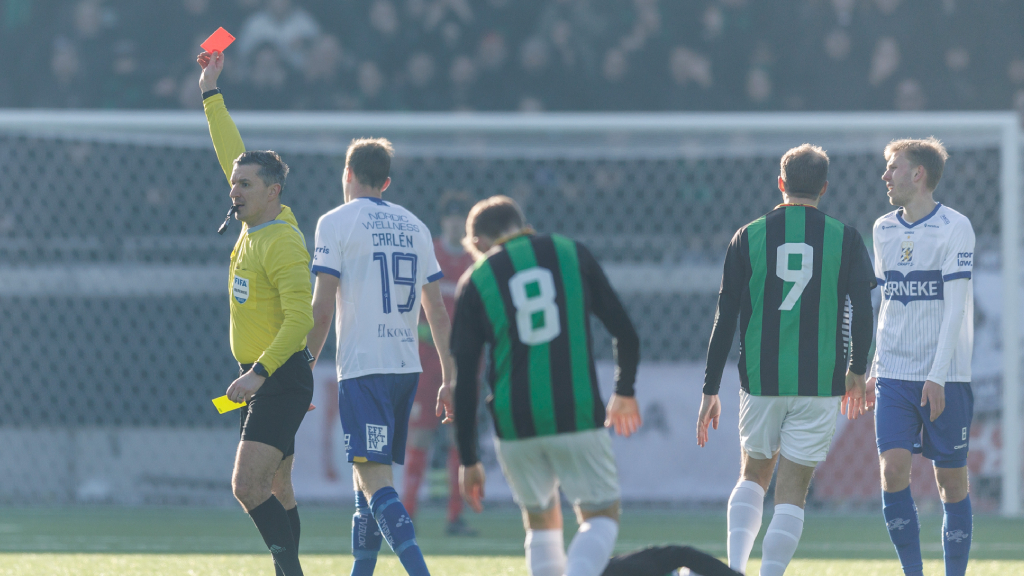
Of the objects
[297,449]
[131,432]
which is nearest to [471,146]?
[297,449]

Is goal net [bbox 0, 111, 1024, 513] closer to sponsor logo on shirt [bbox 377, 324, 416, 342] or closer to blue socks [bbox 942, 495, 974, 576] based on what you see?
blue socks [bbox 942, 495, 974, 576]

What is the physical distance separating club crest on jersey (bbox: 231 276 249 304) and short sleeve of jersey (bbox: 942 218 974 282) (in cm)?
265

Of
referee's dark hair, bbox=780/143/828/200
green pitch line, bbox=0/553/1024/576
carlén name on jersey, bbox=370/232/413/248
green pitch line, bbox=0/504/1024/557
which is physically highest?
referee's dark hair, bbox=780/143/828/200

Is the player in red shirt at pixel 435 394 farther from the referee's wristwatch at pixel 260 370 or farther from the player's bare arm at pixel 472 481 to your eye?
the player's bare arm at pixel 472 481

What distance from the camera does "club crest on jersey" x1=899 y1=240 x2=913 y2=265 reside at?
423 centimetres

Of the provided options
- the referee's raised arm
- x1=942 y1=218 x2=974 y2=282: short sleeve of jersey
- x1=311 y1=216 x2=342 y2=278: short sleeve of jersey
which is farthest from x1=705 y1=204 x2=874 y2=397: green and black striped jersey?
the referee's raised arm

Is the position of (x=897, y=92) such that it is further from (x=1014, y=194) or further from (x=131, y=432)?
(x=131, y=432)

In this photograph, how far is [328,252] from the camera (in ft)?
13.3

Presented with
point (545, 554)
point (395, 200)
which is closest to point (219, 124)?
point (545, 554)

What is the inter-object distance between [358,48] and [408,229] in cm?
767

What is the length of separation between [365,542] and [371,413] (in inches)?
19.9

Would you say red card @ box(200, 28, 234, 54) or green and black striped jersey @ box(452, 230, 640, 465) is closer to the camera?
green and black striped jersey @ box(452, 230, 640, 465)

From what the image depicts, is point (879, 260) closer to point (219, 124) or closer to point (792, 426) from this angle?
point (792, 426)

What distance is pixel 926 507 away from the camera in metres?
7.25
